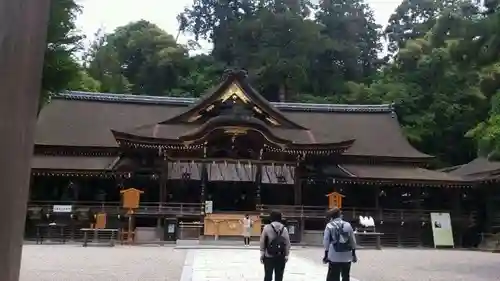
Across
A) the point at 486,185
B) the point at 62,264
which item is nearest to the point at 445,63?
the point at 486,185

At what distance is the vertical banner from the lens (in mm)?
20422

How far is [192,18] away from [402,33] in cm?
2192

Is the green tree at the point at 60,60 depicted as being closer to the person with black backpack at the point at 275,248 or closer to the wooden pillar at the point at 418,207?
the person with black backpack at the point at 275,248

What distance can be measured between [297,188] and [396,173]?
453 cm

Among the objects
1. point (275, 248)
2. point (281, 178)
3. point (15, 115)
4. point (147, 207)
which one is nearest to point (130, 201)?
point (147, 207)

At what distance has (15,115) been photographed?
1.59 metres

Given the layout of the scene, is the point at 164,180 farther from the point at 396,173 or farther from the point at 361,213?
the point at 396,173

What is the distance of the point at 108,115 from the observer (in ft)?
89.4

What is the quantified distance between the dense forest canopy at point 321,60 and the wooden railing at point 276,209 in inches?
455

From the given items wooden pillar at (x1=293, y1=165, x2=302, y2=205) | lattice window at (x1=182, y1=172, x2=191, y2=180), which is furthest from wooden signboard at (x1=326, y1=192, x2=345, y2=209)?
lattice window at (x1=182, y1=172, x2=191, y2=180)

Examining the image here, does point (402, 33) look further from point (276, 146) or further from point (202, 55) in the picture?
point (276, 146)

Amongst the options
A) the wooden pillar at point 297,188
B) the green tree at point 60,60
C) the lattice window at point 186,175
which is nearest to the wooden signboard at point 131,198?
the lattice window at point 186,175

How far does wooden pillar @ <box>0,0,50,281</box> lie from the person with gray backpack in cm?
488

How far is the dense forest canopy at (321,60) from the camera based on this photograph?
1334 inches
